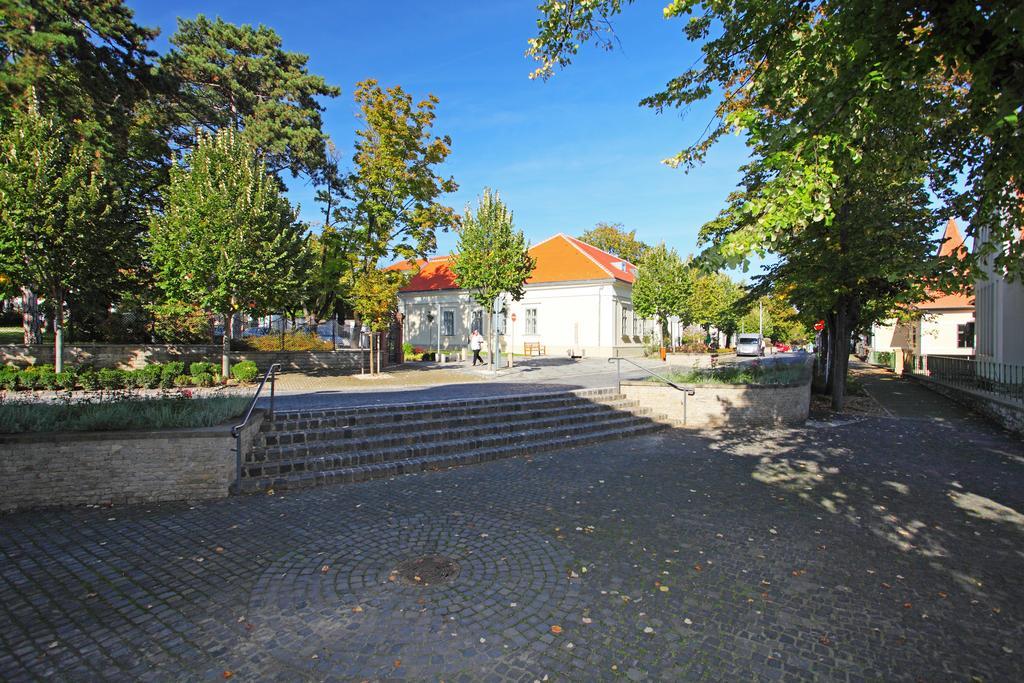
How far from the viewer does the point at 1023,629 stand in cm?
371

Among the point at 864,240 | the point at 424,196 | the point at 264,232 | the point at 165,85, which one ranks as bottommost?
the point at 864,240

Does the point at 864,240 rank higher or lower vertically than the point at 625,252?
lower

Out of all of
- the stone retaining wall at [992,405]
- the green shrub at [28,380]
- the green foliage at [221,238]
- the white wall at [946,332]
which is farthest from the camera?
the white wall at [946,332]

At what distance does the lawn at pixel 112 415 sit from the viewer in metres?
6.45

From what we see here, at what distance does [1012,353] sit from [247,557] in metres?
23.2

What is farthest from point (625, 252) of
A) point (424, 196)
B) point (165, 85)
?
point (165, 85)

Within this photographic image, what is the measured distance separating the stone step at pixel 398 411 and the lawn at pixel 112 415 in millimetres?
995

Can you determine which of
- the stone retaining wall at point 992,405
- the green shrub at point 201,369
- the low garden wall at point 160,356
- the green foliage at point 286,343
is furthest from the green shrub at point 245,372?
the stone retaining wall at point 992,405

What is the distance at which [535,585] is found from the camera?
14.3ft

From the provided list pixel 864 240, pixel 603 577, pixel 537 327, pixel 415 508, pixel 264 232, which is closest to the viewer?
pixel 603 577

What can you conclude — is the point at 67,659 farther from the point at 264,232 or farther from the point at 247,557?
the point at 264,232

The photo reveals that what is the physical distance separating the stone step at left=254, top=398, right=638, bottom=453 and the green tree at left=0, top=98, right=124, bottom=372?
11.5 meters

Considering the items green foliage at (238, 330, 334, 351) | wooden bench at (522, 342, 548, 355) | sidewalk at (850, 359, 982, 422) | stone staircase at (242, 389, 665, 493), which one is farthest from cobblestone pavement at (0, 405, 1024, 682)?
wooden bench at (522, 342, 548, 355)

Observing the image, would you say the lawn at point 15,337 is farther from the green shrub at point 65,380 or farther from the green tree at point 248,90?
the green tree at point 248,90
